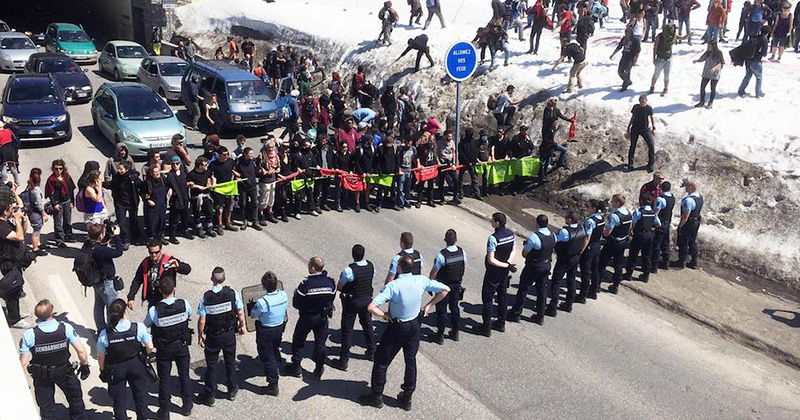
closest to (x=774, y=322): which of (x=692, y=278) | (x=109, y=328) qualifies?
(x=692, y=278)

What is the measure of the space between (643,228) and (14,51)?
25.6 m

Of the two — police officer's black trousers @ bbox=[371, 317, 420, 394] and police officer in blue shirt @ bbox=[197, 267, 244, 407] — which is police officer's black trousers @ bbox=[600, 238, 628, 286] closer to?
police officer's black trousers @ bbox=[371, 317, 420, 394]

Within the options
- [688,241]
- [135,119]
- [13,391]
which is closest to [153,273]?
[13,391]

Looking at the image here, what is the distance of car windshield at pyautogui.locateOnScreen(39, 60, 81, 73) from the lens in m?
23.7

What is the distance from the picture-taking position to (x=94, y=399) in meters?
8.18

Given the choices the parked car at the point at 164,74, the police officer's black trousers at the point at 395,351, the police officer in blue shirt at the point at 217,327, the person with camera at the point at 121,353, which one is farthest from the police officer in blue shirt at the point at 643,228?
the parked car at the point at 164,74

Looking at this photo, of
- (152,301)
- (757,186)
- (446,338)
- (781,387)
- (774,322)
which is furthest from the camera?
(757,186)

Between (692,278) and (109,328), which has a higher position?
(109,328)

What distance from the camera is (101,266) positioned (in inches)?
347

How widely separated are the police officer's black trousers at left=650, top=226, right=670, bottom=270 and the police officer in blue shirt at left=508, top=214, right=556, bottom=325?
10.2ft

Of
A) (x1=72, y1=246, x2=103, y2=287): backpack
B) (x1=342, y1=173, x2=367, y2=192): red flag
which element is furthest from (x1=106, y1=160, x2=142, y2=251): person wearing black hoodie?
(x1=342, y1=173, x2=367, y2=192): red flag

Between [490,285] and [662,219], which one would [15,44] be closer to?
[490,285]

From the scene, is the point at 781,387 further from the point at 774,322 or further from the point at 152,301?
the point at 152,301

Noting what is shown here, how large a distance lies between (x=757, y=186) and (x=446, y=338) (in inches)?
337
